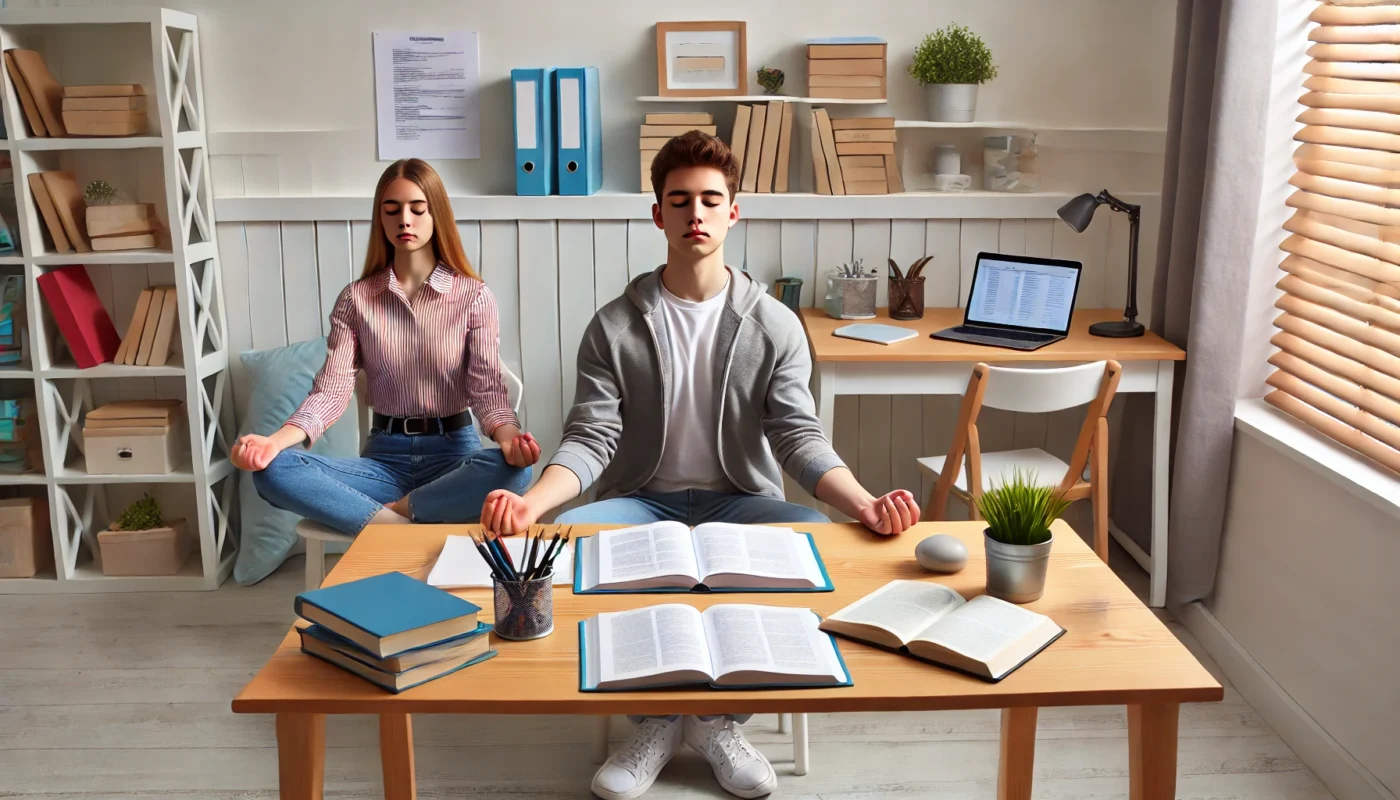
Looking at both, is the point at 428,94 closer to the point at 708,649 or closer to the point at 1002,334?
the point at 1002,334

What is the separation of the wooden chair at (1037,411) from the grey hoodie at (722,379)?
17.4 inches

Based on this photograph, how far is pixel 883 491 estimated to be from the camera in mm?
3639

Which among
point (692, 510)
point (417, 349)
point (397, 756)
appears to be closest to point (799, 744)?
point (692, 510)

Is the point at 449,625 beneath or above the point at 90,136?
beneath

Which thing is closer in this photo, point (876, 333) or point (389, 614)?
point (389, 614)

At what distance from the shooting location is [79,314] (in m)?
3.16

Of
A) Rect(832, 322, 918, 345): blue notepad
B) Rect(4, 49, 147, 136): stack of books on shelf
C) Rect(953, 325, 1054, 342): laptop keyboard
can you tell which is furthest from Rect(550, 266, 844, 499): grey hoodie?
Rect(4, 49, 147, 136): stack of books on shelf

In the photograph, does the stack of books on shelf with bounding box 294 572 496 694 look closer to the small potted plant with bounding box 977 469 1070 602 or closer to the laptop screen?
the small potted plant with bounding box 977 469 1070 602

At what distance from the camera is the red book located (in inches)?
124

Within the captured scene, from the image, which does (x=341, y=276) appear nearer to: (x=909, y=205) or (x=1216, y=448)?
(x=909, y=205)

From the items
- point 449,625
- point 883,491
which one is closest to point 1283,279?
point 883,491

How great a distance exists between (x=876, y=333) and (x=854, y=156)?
58 cm

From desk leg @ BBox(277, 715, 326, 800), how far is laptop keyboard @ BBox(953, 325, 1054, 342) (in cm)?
210

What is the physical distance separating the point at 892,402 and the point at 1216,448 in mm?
1025
